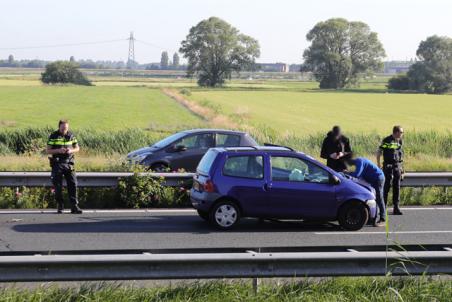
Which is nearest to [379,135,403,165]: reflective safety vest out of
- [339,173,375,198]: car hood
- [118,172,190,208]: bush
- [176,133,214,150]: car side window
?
[339,173,375,198]: car hood

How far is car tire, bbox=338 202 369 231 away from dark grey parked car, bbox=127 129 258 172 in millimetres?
6139

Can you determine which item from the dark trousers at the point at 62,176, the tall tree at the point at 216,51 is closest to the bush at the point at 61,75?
the tall tree at the point at 216,51

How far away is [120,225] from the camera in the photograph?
40.3ft

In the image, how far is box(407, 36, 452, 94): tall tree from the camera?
384ft

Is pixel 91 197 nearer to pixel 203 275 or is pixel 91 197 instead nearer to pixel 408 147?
pixel 203 275

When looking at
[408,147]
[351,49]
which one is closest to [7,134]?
[408,147]

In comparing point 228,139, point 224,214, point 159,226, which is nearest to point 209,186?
point 224,214

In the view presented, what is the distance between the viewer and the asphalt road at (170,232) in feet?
35.2

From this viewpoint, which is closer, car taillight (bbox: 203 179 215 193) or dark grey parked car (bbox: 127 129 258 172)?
car taillight (bbox: 203 179 215 193)

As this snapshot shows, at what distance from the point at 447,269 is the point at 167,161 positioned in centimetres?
1171

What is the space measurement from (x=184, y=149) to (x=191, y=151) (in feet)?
0.60

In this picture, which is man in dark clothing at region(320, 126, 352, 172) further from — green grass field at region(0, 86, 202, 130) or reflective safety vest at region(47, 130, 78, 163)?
green grass field at region(0, 86, 202, 130)

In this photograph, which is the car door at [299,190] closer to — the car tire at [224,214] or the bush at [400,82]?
the car tire at [224,214]

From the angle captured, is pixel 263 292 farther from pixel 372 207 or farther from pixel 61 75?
pixel 61 75
